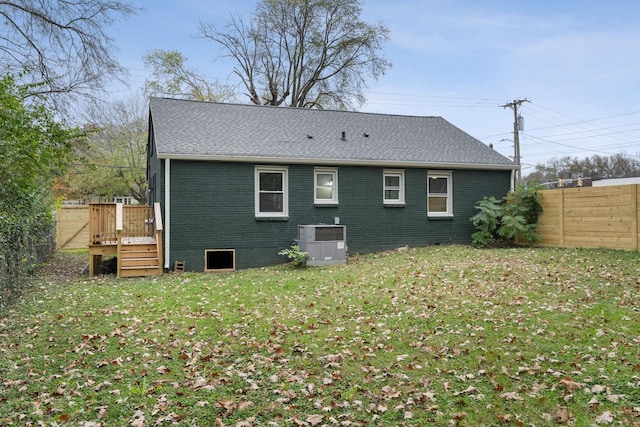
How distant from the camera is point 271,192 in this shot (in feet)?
44.6

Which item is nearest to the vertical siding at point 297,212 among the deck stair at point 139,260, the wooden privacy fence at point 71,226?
the deck stair at point 139,260

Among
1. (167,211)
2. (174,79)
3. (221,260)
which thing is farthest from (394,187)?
(174,79)

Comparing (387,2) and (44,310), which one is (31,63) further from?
(387,2)

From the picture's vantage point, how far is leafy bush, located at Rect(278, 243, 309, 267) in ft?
40.6

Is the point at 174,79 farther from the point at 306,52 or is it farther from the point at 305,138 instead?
the point at 305,138

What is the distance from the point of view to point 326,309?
289 inches

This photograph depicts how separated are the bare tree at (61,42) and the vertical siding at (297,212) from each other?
11.2ft

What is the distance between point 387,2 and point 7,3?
37.5 feet

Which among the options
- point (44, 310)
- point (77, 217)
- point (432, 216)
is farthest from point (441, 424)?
point (77, 217)

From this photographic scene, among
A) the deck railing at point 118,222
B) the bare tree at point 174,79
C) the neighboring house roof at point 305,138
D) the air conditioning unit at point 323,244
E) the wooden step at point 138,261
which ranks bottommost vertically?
the wooden step at point 138,261

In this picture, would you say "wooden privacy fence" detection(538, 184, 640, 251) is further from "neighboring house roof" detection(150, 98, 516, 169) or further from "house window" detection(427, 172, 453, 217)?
"house window" detection(427, 172, 453, 217)

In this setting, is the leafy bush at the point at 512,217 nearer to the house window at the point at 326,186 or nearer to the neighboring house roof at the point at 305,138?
the neighboring house roof at the point at 305,138

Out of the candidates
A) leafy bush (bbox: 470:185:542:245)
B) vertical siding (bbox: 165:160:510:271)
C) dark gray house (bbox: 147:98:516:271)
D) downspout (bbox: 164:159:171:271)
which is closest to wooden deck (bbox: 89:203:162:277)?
downspout (bbox: 164:159:171:271)

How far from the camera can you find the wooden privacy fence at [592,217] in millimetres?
11734
